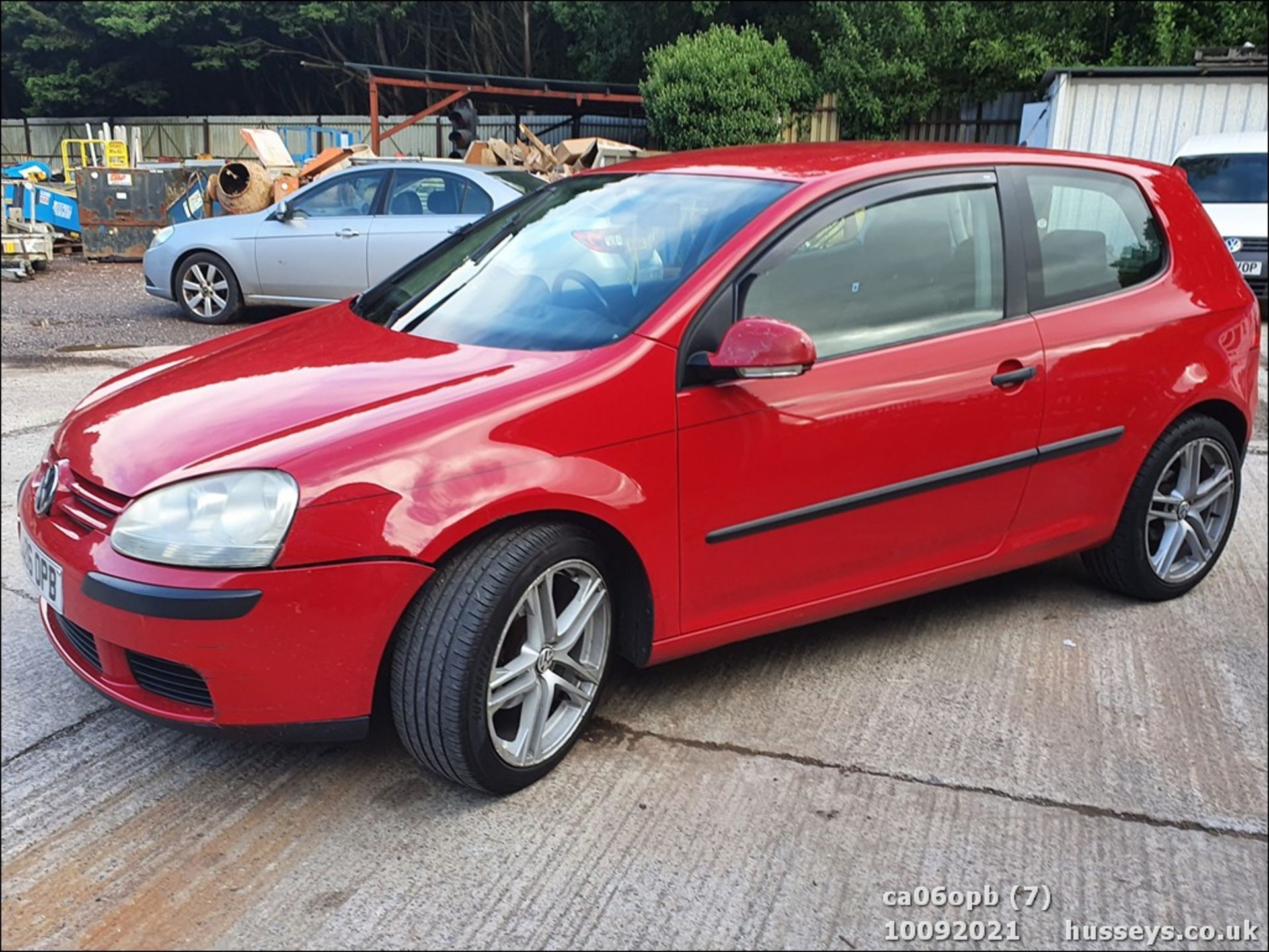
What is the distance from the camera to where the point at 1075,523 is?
11.8ft

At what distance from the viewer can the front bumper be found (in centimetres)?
229

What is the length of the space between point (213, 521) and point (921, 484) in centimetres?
190

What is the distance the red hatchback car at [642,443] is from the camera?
2365mm

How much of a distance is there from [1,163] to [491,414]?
42678 mm

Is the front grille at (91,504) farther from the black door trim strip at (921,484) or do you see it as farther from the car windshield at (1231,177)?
the car windshield at (1231,177)

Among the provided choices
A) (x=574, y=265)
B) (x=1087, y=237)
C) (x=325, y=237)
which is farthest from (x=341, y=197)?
(x=1087, y=237)

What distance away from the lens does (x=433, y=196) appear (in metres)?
9.33

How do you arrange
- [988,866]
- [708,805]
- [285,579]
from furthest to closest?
[708,805], [988,866], [285,579]

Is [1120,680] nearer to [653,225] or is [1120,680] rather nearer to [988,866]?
[988,866]

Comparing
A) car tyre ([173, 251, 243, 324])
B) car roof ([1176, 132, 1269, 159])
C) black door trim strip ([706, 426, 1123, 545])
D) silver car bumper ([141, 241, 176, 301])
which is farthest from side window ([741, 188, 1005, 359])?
car roof ([1176, 132, 1269, 159])

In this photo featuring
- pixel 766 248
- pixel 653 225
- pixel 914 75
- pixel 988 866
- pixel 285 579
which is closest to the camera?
pixel 285 579

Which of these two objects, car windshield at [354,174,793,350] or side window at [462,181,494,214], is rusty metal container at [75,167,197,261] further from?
car windshield at [354,174,793,350]

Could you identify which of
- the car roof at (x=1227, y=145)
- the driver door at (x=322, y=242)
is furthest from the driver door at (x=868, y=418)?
the car roof at (x=1227, y=145)

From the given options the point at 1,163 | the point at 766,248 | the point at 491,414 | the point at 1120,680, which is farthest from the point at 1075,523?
the point at 1,163
